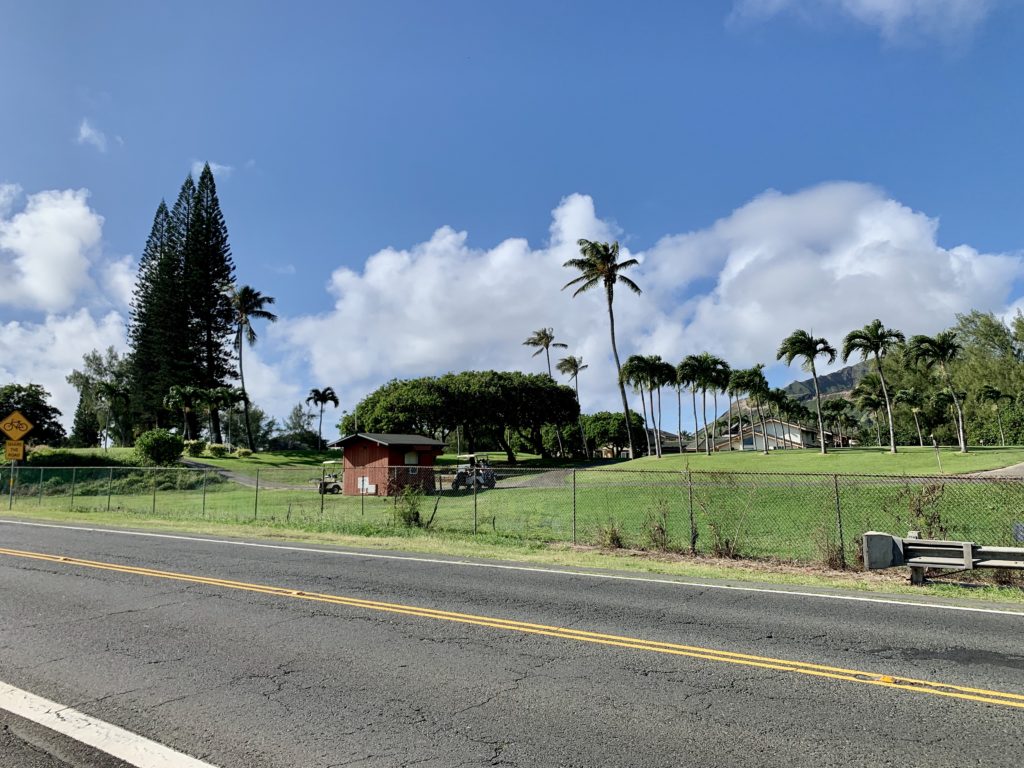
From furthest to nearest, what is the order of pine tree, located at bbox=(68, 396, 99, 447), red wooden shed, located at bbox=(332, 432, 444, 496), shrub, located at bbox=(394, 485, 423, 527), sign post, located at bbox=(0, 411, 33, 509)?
pine tree, located at bbox=(68, 396, 99, 447) < red wooden shed, located at bbox=(332, 432, 444, 496) < sign post, located at bbox=(0, 411, 33, 509) < shrub, located at bbox=(394, 485, 423, 527)

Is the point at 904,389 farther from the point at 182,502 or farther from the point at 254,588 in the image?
the point at 254,588

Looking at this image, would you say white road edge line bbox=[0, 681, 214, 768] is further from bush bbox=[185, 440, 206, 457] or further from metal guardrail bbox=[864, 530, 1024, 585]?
bush bbox=[185, 440, 206, 457]

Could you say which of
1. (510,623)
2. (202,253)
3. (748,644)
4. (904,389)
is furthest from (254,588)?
(904,389)

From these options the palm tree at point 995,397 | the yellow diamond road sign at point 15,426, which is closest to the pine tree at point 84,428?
the yellow diamond road sign at point 15,426

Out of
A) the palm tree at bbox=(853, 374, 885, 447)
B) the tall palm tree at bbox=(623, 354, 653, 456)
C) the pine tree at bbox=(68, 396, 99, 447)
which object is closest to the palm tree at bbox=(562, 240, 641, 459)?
the tall palm tree at bbox=(623, 354, 653, 456)

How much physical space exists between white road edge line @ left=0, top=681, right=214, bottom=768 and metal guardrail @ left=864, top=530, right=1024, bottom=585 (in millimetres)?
10434

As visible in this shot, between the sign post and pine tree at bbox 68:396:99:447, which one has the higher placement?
pine tree at bbox 68:396:99:447

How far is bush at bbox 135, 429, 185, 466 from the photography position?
50.5 metres

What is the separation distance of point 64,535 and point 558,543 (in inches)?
495

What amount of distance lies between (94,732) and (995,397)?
8753 cm

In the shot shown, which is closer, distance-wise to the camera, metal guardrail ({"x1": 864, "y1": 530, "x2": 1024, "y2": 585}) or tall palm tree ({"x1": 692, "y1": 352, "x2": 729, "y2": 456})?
metal guardrail ({"x1": 864, "y1": 530, "x2": 1024, "y2": 585})

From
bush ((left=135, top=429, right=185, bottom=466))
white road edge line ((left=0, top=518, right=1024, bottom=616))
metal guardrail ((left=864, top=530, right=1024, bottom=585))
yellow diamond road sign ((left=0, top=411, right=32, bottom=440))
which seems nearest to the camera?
white road edge line ((left=0, top=518, right=1024, bottom=616))

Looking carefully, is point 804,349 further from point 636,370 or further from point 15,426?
point 15,426

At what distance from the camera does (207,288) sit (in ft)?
254
